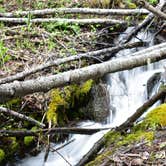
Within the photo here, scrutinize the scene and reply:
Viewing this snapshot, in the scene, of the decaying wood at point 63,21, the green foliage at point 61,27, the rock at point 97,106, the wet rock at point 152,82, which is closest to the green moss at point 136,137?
the rock at point 97,106

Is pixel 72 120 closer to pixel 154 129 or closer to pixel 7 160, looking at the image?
pixel 7 160

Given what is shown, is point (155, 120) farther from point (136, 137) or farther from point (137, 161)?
point (137, 161)

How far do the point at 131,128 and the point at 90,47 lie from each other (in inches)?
118

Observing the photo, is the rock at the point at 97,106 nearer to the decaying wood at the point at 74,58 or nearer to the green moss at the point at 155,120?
the decaying wood at the point at 74,58

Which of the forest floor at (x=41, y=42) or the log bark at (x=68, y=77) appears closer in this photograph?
the log bark at (x=68, y=77)

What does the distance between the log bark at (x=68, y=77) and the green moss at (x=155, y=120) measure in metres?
0.51

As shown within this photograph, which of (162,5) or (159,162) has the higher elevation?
(162,5)

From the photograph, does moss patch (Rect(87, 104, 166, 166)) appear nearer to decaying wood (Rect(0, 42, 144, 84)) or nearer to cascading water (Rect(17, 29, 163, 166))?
cascading water (Rect(17, 29, 163, 166))

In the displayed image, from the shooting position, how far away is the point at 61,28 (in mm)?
7289

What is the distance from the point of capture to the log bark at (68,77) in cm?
263

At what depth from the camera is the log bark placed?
104 inches

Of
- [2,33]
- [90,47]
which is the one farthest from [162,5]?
[2,33]

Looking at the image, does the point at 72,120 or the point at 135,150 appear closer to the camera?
the point at 135,150

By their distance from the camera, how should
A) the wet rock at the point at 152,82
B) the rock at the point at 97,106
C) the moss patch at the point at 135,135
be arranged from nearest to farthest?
1. the moss patch at the point at 135,135
2. the rock at the point at 97,106
3. the wet rock at the point at 152,82
